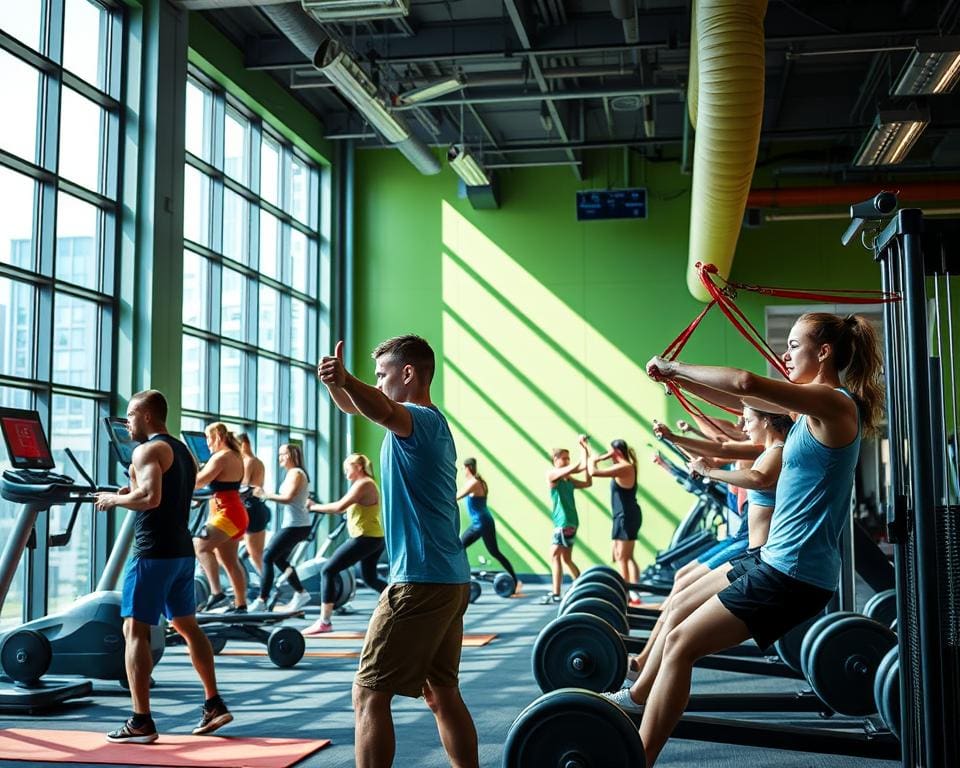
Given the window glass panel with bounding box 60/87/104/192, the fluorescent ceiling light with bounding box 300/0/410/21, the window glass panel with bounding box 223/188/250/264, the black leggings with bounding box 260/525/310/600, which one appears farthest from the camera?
the window glass panel with bounding box 223/188/250/264

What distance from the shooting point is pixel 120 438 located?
626cm

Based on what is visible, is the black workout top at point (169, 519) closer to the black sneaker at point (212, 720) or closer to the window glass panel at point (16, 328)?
the black sneaker at point (212, 720)

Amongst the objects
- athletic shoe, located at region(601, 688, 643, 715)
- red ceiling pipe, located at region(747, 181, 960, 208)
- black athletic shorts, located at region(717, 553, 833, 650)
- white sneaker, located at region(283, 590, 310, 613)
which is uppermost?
red ceiling pipe, located at region(747, 181, 960, 208)

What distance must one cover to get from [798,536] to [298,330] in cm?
1080

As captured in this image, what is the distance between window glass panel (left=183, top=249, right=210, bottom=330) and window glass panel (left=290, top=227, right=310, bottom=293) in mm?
2387

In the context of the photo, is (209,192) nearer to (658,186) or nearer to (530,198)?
(530,198)

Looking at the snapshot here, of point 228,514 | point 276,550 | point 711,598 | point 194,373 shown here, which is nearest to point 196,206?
point 194,373

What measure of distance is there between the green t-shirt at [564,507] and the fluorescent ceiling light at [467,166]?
143 inches

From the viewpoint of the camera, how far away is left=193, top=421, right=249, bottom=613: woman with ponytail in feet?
25.1

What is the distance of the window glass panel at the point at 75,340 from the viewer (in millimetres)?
8562

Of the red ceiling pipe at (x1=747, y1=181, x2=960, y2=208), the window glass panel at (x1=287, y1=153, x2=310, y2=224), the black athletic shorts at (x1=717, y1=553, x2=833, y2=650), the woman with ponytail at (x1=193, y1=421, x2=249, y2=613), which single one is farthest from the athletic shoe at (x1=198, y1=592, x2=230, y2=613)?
the red ceiling pipe at (x1=747, y1=181, x2=960, y2=208)

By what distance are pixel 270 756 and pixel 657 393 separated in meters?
9.85

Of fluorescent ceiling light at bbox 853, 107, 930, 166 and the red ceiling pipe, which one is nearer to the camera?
fluorescent ceiling light at bbox 853, 107, 930, 166

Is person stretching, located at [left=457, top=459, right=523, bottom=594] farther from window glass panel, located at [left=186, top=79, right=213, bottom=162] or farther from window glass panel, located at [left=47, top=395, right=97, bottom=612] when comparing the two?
window glass panel, located at [left=186, top=79, right=213, bottom=162]
